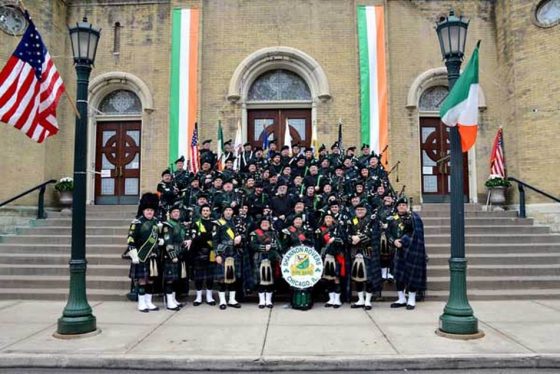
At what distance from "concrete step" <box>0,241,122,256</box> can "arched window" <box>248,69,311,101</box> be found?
7003mm

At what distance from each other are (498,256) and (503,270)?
1.98 feet

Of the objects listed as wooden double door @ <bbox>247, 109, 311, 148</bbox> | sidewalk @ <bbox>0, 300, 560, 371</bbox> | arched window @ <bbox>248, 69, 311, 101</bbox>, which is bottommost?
sidewalk @ <bbox>0, 300, 560, 371</bbox>

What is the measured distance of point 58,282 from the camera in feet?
32.7

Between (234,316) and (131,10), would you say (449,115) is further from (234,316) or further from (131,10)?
(131,10)

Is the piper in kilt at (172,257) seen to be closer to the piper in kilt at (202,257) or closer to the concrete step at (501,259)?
the piper in kilt at (202,257)

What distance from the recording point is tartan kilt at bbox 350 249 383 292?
28.7 ft

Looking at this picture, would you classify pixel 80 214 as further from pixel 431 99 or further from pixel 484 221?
pixel 431 99

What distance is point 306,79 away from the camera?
15.7 metres

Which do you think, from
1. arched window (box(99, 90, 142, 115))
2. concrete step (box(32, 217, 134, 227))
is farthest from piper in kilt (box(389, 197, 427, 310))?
arched window (box(99, 90, 142, 115))

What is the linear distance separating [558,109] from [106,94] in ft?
45.6

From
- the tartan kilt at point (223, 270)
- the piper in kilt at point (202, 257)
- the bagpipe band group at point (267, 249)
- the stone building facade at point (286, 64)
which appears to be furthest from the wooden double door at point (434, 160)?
the piper in kilt at point (202, 257)

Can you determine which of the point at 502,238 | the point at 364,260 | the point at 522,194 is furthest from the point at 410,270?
the point at 522,194

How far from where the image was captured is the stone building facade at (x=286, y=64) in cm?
1514

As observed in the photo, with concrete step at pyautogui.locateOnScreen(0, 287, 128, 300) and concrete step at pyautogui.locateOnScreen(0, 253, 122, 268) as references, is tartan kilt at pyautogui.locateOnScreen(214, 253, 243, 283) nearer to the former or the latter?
concrete step at pyautogui.locateOnScreen(0, 287, 128, 300)
